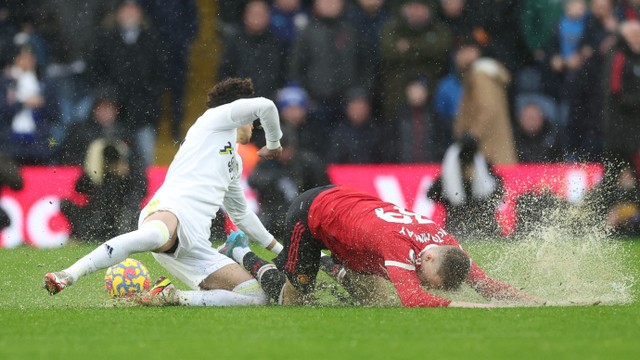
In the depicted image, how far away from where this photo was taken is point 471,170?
51.0 ft

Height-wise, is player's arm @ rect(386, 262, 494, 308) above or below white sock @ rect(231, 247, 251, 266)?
above

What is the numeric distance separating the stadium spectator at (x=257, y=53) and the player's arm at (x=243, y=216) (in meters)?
5.87

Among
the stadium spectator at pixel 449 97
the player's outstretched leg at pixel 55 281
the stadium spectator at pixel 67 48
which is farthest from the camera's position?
the stadium spectator at pixel 67 48

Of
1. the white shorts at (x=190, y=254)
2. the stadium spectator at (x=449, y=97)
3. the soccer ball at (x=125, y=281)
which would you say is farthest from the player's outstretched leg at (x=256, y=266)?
the stadium spectator at (x=449, y=97)

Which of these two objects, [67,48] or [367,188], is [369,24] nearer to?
[367,188]

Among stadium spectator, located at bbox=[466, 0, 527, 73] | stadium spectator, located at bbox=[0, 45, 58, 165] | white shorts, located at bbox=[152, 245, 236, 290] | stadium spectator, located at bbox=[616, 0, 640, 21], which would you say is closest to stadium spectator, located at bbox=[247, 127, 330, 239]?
stadium spectator, located at bbox=[466, 0, 527, 73]

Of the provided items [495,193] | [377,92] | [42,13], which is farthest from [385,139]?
[42,13]

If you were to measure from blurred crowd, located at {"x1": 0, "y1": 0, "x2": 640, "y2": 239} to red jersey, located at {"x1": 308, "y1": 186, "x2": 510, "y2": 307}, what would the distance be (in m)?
6.44

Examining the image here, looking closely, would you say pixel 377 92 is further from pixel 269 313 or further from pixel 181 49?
pixel 269 313

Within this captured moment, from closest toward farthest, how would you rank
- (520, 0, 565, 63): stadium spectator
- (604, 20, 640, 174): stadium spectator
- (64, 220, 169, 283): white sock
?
(64, 220, 169, 283): white sock → (604, 20, 640, 174): stadium spectator → (520, 0, 565, 63): stadium spectator

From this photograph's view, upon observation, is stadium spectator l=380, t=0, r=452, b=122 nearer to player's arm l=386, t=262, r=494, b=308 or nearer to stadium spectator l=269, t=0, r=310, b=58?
stadium spectator l=269, t=0, r=310, b=58

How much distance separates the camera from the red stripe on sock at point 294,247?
9578 millimetres

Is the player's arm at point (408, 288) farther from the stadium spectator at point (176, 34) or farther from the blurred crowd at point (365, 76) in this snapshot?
the stadium spectator at point (176, 34)

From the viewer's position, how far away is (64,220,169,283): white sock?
9.16 m
